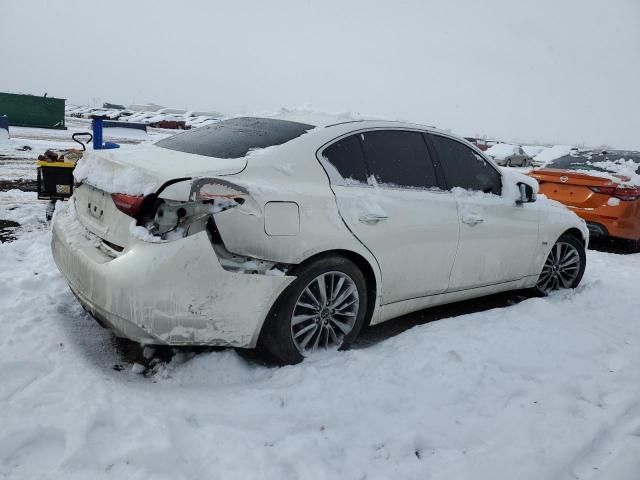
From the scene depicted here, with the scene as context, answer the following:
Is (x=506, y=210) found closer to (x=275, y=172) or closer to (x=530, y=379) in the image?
(x=530, y=379)

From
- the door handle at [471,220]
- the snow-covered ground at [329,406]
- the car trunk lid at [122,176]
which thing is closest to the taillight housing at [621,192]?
the snow-covered ground at [329,406]

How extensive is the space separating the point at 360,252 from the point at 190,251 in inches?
42.7

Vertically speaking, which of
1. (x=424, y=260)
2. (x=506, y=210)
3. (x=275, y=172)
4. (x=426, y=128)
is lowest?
(x=424, y=260)

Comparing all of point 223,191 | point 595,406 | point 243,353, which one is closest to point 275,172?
point 223,191

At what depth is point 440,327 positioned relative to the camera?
3600 mm

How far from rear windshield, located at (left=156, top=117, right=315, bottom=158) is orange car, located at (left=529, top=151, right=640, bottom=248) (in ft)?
17.0

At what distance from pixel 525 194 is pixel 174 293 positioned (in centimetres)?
315

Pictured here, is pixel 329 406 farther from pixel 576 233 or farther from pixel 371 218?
pixel 576 233

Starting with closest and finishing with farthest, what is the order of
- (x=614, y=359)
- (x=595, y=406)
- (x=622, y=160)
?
(x=595, y=406) < (x=614, y=359) < (x=622, y=160)

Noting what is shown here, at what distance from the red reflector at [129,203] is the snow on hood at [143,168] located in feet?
0.08

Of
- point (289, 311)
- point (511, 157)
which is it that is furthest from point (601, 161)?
point (511, 157)

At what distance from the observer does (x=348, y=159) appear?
3.23 meters

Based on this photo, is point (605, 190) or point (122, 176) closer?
point (122, 176)

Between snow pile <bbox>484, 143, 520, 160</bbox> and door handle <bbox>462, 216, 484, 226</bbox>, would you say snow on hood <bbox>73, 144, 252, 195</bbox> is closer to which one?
door handle <bbox>462, 216, 484, 226</bbox>
